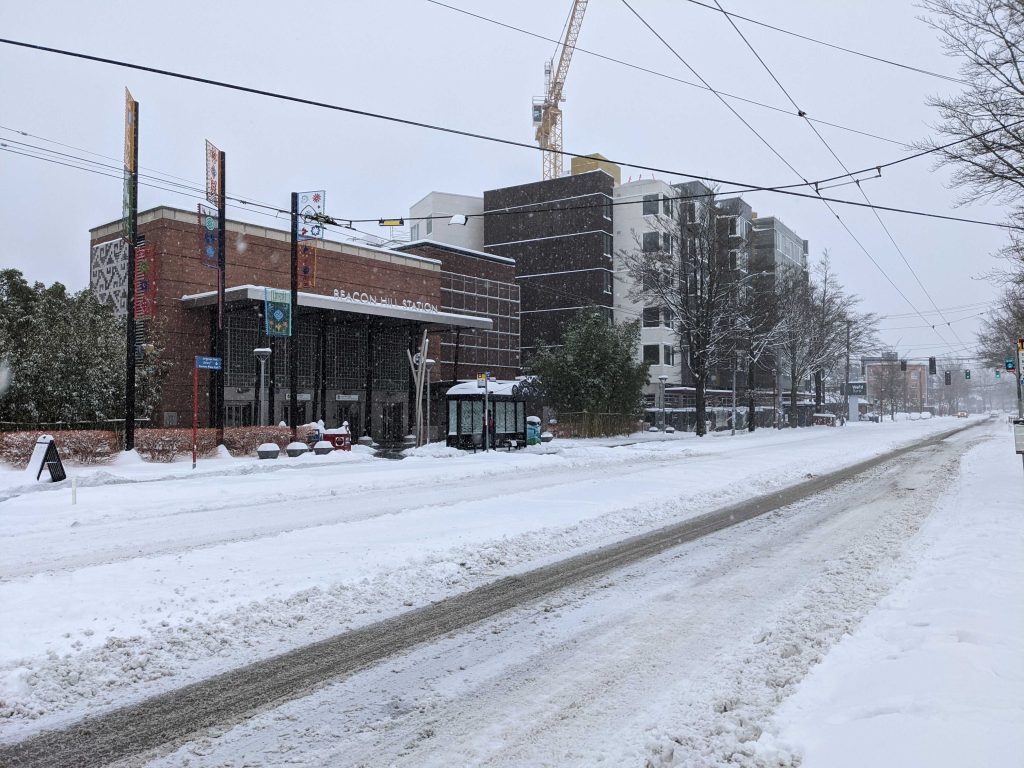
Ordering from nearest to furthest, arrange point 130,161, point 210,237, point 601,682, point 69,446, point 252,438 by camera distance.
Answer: point 601,682 < point 69,446 < point 130,161 < point 252,438 < point 210,237

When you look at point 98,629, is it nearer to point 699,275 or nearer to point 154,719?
point 154,719

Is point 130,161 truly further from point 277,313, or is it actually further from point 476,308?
point 476,308

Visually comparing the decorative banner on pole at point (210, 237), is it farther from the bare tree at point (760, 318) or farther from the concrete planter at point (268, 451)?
the bare tree at point (760, 318)

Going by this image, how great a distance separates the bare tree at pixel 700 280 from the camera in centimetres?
4325

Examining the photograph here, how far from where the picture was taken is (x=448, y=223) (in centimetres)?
7394

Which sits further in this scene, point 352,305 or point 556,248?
point 556,248

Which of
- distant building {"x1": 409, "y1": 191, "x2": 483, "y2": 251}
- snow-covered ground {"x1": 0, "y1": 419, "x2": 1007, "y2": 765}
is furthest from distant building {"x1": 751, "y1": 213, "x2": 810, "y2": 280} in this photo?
snow-covered ground {"x1": 0, "y1": 419, "x2": 1007, "y2": 765}

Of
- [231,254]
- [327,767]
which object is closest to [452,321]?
[231,254]

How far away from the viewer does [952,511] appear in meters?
12.1

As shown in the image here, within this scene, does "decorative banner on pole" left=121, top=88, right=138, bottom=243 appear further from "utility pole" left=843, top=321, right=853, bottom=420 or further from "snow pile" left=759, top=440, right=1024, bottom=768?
"utility pole" left=843, top=321, right=853, bottom=420

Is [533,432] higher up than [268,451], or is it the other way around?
[533,432]

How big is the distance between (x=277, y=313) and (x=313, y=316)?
33.8 feet

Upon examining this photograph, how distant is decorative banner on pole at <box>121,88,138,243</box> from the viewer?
24.0 meters

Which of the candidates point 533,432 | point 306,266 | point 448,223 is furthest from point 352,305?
point 448,223
